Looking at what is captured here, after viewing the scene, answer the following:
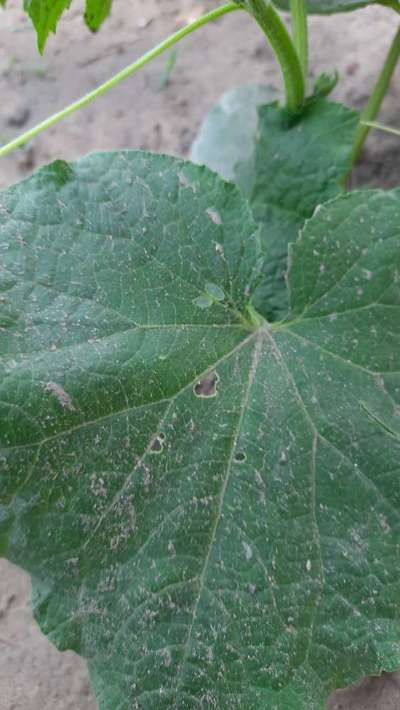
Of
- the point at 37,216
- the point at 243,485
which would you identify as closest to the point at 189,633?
the point at 243,485

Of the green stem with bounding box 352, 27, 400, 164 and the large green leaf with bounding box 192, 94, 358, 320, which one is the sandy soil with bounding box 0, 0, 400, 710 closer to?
the green stem with bounding box 352, 27, 400, 164

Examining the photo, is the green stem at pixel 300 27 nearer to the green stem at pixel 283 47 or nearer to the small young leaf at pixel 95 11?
the green stem at pixel 283 47

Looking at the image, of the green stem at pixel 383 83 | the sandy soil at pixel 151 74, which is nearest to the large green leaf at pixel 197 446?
the green stem at pixel 383 83

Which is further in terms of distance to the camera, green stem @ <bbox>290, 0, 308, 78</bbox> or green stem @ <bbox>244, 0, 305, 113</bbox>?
green stem @ <bbox>290, 0, 308, 78</bbox>

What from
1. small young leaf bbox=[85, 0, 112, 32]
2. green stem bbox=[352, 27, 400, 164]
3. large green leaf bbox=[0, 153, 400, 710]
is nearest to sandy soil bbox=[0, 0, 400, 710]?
green stem bbox=[352, 27, 400, 164]

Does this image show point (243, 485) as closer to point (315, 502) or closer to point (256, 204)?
point (315, 502)

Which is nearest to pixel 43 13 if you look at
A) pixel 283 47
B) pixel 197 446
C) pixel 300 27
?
pixel 283 47
